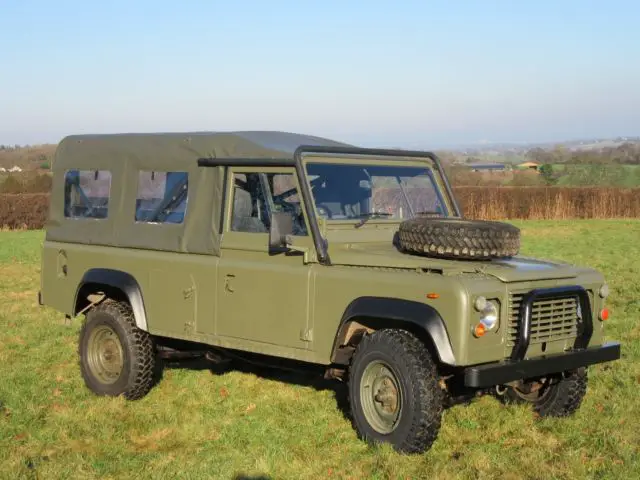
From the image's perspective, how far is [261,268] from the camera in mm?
6652

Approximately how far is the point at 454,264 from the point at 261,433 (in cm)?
206

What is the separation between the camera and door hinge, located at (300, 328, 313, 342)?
636 centimetres

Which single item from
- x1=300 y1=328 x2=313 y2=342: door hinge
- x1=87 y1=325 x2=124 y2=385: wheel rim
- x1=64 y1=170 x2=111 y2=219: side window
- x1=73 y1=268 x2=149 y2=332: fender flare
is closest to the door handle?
x1=300 y1=328 x2=313 y2=342: door hinge

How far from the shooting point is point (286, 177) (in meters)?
6.73

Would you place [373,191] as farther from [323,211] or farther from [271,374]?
[271,374]

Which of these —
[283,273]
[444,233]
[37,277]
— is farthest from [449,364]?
[37,277]

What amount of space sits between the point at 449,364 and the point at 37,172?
4917cm

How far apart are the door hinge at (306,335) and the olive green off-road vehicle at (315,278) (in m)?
0.01

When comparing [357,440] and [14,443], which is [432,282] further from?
[14,443]

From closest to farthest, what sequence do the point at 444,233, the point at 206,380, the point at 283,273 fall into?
1. the point at 444,233
2. the point at 283,273
3. the point at 206,380

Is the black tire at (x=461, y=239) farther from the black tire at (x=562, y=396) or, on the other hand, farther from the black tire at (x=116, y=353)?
the black tire at (x=116, y=353)

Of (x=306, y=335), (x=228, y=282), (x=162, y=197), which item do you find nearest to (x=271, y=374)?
(x=228, y=282)

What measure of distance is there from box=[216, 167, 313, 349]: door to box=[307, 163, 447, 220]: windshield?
0.92ft

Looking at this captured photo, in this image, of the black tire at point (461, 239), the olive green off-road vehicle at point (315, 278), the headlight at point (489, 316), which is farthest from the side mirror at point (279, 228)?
the headlight at point (489, 316)
